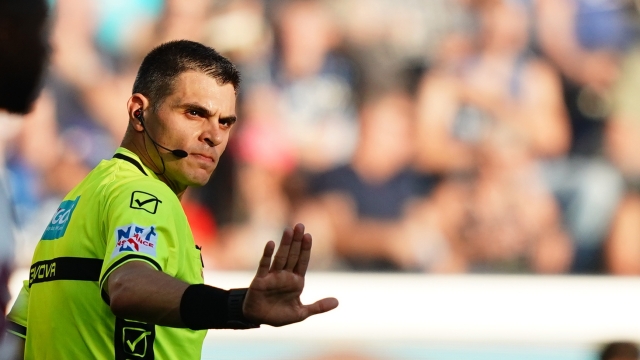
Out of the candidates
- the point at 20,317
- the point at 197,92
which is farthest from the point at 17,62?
the point at 20,317

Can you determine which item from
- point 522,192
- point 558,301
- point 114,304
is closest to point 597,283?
point 558,301

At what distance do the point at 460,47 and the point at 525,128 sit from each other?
2.77 feet

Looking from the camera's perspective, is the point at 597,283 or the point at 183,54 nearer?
the point at 183,54

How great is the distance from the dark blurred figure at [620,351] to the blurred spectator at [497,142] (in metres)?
0.79

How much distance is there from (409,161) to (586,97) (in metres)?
1.51

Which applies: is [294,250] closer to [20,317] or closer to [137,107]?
[137,107]

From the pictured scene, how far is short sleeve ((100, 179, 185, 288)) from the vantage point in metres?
2.60

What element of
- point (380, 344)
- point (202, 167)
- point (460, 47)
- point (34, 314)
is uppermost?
point (460, 47)

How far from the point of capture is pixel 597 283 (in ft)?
25.0

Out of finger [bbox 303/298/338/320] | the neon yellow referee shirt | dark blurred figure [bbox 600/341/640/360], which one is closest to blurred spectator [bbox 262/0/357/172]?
dark blurred figure [bbox 600/341/640/360]

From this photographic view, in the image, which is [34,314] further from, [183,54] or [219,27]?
[219,27]

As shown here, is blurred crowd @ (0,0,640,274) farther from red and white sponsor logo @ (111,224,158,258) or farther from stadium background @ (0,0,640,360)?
red and white sponsor logo @ (111,224,158,258)

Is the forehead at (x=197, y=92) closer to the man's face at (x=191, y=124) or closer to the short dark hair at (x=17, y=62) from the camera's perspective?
the man's face at (x=191, y=124)

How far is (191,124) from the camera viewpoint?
3221mm
